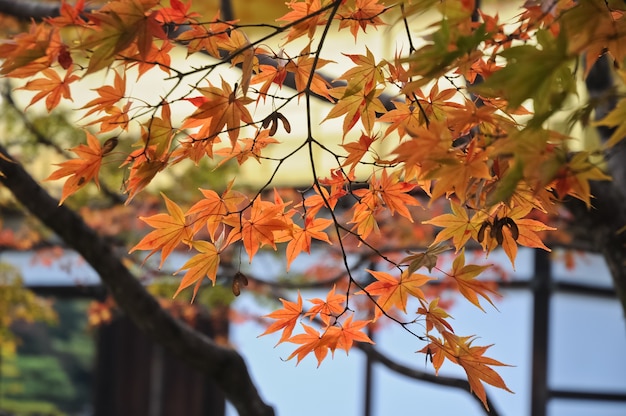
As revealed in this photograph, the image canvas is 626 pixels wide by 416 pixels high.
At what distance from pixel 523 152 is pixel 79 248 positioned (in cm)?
145

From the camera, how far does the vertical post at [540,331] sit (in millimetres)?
4891

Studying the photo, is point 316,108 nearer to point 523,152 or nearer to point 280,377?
point 280,377

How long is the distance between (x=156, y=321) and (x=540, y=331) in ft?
11.2

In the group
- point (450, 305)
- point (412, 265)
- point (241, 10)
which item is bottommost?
point (412, 265)

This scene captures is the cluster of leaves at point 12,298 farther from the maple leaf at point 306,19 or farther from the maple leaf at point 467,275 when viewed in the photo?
the maple leaf at point 467,275

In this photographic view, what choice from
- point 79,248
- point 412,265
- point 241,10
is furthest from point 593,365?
point 412,265

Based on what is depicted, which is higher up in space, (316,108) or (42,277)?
(316,108)

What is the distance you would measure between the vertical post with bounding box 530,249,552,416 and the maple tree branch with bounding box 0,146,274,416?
3.19m

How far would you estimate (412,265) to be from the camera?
1137mm

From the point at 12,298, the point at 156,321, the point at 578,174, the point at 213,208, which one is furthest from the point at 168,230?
the point at 12,298

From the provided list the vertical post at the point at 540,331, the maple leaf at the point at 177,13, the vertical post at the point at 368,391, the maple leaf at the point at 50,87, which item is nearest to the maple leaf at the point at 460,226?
the maple leaf at the point at 177,13

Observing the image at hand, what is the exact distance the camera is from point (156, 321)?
2072 mm

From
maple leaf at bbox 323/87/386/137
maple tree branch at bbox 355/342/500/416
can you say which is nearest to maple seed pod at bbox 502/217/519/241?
maple leaf at bbox 323/87/386/137

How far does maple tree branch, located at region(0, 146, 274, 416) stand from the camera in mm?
2049
